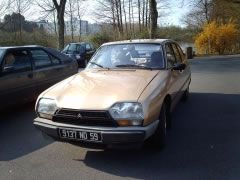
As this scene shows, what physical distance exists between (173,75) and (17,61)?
135 inches

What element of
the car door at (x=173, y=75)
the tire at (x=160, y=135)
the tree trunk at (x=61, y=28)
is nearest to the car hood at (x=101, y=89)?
the car door at (x=173, y=75)

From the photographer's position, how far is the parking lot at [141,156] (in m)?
4.48

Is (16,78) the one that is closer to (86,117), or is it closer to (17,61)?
(17,61)

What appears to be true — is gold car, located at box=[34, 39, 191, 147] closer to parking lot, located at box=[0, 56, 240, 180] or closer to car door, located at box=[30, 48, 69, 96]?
parking lot, located at box=[0, 56, 240, 180]

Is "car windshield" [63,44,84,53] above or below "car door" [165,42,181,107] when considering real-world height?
above

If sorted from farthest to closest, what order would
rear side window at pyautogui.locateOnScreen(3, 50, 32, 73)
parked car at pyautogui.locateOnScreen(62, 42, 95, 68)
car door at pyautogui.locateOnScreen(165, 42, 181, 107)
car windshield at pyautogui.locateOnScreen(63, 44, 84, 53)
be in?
1. car windshield at pyautogui.locateOnScreen(63, 44, 84, 53)
2. parked car at pyautogui.locateOnScreen(62, 42, 95, 68)
3. rear side window at pyautogui.locateOnScreen(3, 50, 32, 73)
4. car door at pyautogui.locateOnScreen(165, 42, 181, 107)

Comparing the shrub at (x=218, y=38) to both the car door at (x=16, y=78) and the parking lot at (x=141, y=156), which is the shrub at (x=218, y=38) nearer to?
the parking lot at (x=141, y=156)

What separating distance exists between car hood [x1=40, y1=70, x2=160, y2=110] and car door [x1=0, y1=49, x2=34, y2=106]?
78.1 inches

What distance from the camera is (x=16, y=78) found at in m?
7.41

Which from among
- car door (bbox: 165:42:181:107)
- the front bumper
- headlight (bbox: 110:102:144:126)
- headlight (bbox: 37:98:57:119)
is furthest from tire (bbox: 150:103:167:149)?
headlight (bbox: 37:98:57:119)

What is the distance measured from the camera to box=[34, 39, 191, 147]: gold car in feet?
14.6

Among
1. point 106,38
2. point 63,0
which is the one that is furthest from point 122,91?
point 106,38

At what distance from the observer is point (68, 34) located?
127ft

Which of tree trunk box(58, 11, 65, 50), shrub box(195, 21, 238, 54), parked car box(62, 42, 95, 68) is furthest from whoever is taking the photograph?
shrub box(195, 21, 238, 54)
